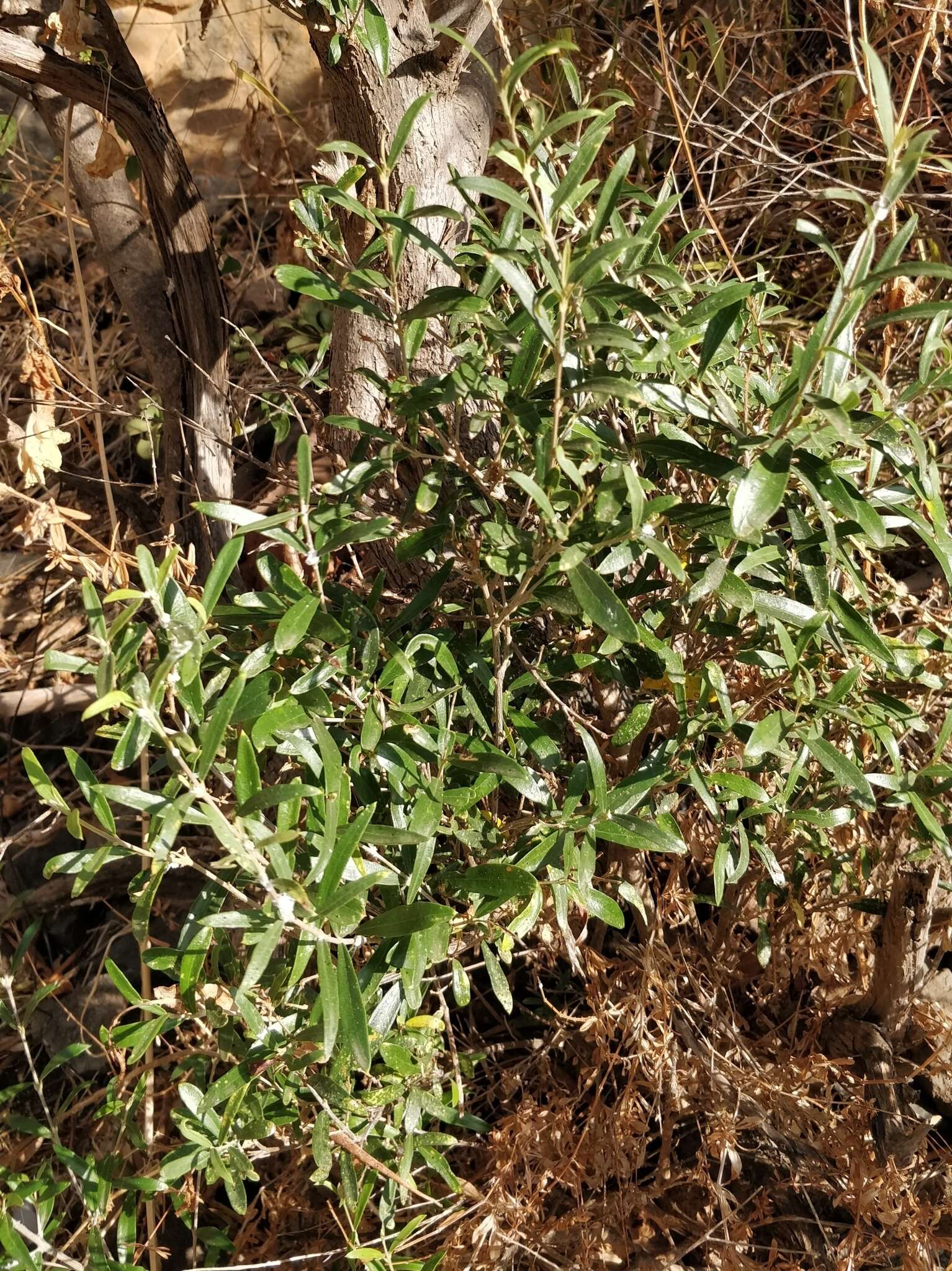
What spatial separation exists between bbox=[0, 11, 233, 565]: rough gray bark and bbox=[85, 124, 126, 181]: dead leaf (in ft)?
0.11

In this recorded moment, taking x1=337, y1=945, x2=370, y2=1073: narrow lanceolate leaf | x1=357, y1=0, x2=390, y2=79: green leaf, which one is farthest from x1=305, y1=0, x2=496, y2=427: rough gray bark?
x1=337, y1=945, x2=370, y2=1073: narrow lanceolate leaf

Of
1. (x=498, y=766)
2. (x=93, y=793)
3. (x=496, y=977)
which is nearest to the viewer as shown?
(x=93, y=793)

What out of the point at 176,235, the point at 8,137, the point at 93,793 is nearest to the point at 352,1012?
the point at 93,793

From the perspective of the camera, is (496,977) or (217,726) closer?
(217,726)

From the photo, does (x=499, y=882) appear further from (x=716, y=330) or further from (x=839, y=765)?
(x=716, y=330)

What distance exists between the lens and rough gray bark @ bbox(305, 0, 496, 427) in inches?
50.2

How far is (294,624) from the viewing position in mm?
883

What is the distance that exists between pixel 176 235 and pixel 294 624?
2.79 ft

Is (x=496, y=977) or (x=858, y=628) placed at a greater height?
(x=858, y=628)

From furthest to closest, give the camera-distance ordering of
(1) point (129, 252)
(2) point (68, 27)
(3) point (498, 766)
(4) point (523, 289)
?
(1) point (129, 252)
(2) point (68, 27)
(3) point (498, 766)
(4) point (523, 289)

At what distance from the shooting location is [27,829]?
157 centimetres

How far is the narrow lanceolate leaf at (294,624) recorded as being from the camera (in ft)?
2.86

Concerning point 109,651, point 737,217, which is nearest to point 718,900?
point 109,651

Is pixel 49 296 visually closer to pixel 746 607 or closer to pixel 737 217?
pixel 737 217
